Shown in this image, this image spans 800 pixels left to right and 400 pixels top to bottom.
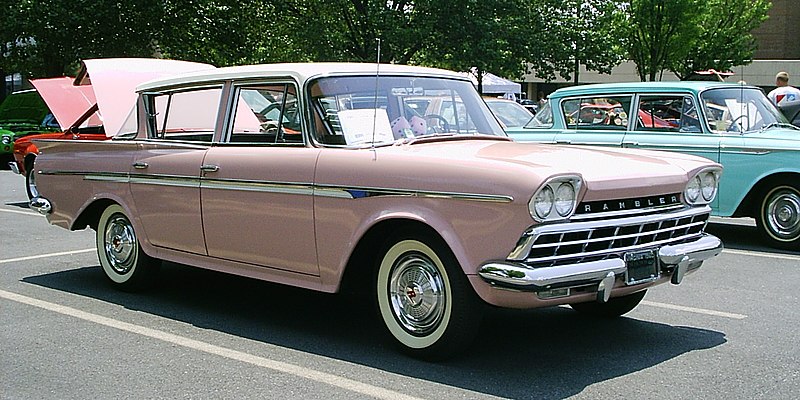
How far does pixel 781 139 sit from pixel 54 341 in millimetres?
7096

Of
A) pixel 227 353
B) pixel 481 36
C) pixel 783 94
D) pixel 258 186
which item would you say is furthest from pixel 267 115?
pixel 481 36

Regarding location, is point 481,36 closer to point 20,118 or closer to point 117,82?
point 20,118

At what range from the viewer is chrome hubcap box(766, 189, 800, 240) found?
945 cm

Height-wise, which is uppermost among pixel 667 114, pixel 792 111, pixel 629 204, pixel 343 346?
pixel 667 114

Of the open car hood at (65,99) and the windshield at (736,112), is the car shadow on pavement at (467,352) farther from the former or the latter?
the open car hood at (65,99)

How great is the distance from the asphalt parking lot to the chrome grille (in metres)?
0.65

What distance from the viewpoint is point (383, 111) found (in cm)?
596

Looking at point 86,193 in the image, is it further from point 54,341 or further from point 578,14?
point 578,14

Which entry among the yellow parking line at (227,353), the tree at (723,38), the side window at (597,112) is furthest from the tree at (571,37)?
the yellow parking line at (227,353)

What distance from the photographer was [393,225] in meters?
5.43

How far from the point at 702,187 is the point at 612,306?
1035mm

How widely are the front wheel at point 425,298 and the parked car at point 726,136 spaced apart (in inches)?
213

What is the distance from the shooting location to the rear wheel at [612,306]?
6.29 m

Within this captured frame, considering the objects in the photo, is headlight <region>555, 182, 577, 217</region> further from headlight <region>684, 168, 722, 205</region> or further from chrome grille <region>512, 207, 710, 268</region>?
headlight <region>684, 168, 722, 205</region>
